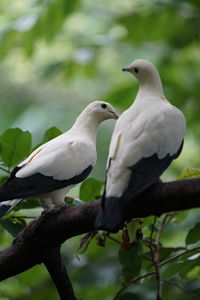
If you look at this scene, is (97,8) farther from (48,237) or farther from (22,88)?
(48,237)

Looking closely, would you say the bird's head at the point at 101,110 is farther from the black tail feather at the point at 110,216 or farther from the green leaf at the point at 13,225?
the black tail feather at the point at 110,216

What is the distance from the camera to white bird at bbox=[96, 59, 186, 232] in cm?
242

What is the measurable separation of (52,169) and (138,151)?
0.55 metres

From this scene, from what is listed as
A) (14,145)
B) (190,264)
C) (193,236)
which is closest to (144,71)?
(14,145)

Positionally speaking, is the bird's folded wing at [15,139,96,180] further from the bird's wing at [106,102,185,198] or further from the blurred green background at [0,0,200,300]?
the blurred green background at [0,0,200,300]

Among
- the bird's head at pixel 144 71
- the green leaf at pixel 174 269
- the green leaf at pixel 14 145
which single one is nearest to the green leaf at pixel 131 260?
the green leaf at pixel 174 269

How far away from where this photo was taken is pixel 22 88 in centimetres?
855

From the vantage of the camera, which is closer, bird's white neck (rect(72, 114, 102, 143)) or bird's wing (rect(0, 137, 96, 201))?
bird's wing (rect(0, 137, 96, 201))

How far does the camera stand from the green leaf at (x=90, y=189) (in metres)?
3.19

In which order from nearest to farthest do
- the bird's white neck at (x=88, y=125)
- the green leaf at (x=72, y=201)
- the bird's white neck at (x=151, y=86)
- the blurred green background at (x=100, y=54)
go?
the bird's white neck at (x=151, y=86)
the green leaf at (x=72, y=201)
the bird's white neck at (x=88, y=125)
the blurred green background at (x=100, y=54)

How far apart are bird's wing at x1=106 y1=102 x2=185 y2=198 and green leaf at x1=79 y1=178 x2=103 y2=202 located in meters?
0.49

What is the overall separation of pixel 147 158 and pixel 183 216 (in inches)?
32.0

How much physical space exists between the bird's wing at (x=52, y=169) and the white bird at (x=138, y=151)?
37cm

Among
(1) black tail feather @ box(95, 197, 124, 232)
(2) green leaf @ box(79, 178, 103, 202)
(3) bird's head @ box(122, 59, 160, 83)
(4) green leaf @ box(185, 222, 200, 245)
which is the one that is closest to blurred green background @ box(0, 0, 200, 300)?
(4) green leaf @ box(185, 222, 200, 245)
